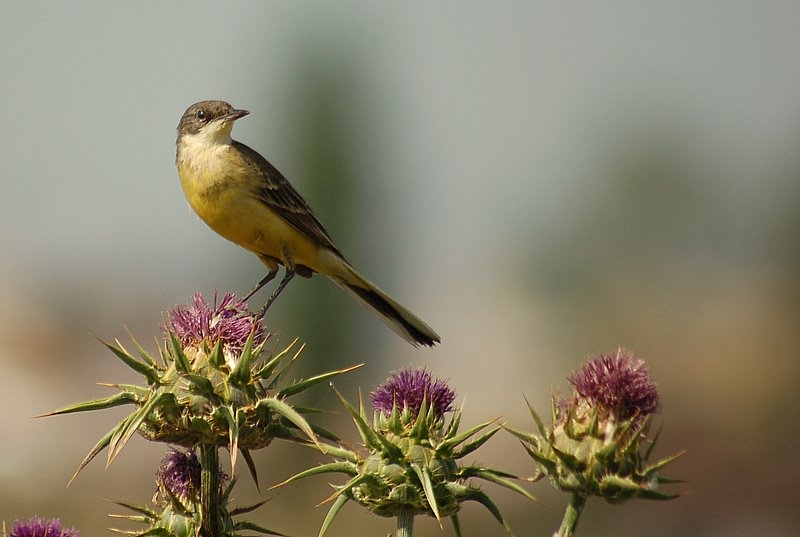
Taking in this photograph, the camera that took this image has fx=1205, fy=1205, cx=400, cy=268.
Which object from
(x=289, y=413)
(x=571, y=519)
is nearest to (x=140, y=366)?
(x=289, y=413)

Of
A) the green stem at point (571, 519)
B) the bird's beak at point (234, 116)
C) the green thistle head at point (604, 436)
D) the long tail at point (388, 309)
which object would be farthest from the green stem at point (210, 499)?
the bird's beak at point (234, 116)

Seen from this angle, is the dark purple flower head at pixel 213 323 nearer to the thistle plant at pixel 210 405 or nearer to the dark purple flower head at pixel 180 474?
the thistle plant at pixel 210 405

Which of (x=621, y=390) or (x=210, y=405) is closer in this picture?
(x=210, y=405)

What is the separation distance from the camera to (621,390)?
6.55 m

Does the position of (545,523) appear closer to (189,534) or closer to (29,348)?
(189,534)

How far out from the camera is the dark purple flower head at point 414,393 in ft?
21.3

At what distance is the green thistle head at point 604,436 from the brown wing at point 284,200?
157 inches

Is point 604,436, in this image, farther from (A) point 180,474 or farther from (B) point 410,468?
(A) point 180,474

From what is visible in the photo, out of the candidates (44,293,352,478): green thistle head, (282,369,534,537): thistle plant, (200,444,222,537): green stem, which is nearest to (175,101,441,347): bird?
(282,369,534,537): thistle plant

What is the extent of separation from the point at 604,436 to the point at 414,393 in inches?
40.9

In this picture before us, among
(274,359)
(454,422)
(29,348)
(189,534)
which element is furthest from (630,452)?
(29,348)

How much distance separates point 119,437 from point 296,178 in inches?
2092

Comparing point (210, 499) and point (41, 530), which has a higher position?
point (210, 499)

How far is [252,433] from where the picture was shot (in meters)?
6.15
